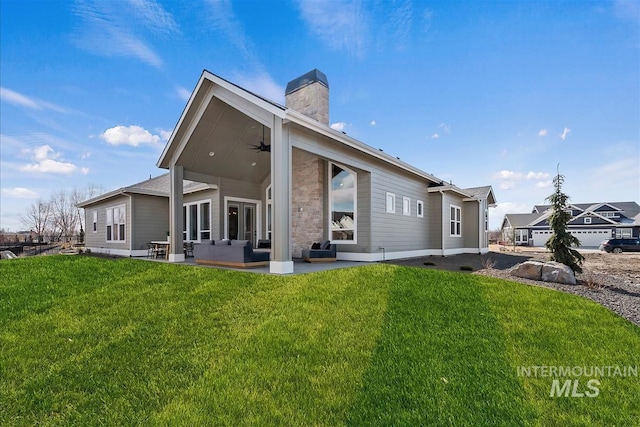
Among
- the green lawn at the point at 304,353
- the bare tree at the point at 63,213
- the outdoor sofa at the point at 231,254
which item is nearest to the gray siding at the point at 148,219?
the outdoor sofa at the point at 231,254

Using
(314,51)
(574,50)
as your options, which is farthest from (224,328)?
(314,51)

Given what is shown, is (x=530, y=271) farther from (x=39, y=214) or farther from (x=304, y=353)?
(x=39, y=214)

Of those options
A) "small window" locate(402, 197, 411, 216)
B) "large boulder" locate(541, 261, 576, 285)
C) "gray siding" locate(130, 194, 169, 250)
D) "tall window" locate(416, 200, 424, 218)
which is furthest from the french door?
"large boulder" locate(541, 261, 576, 285)

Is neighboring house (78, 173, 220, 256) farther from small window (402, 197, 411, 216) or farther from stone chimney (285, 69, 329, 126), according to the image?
small window (402, 197, 411, 216)

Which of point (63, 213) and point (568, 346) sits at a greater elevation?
point (63, 213)

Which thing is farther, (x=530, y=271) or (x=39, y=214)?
(x=39, y=214)

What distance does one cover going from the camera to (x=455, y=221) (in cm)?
1580

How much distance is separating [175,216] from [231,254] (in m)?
3.35

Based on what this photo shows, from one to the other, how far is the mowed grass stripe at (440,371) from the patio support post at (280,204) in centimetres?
300

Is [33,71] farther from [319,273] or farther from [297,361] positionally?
[297,361]

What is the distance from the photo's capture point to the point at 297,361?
332 cm

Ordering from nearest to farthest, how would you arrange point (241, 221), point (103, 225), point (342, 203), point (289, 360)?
point (289, 360)
point (342, 203)
point (241, 221)
point (103, 225)

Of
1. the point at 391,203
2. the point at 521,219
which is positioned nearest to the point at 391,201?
the point at 391,203

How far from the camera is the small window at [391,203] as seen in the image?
11438mm
